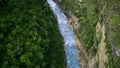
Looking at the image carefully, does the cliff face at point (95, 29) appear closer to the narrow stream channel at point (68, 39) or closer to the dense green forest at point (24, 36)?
the narrow stream channel at point (68, 39)

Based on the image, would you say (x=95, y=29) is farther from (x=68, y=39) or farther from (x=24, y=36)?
(x=24, y=36)

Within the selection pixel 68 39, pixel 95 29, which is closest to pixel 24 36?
pixel 95 29

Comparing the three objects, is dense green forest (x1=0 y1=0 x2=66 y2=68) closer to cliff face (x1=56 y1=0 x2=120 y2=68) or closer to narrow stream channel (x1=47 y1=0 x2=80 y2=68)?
cliff face (x1=56 y1=0 x2=120 y2=68)

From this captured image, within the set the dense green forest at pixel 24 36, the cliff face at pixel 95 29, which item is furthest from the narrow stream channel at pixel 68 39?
the dense green forest at pixel 24 36

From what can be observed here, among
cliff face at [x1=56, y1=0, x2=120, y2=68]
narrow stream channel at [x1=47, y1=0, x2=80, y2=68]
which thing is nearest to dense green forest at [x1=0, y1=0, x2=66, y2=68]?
cliff face at [x1=56, y1=0, x2=120, y2=68]

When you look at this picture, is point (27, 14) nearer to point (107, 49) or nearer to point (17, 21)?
point (17, 21)
